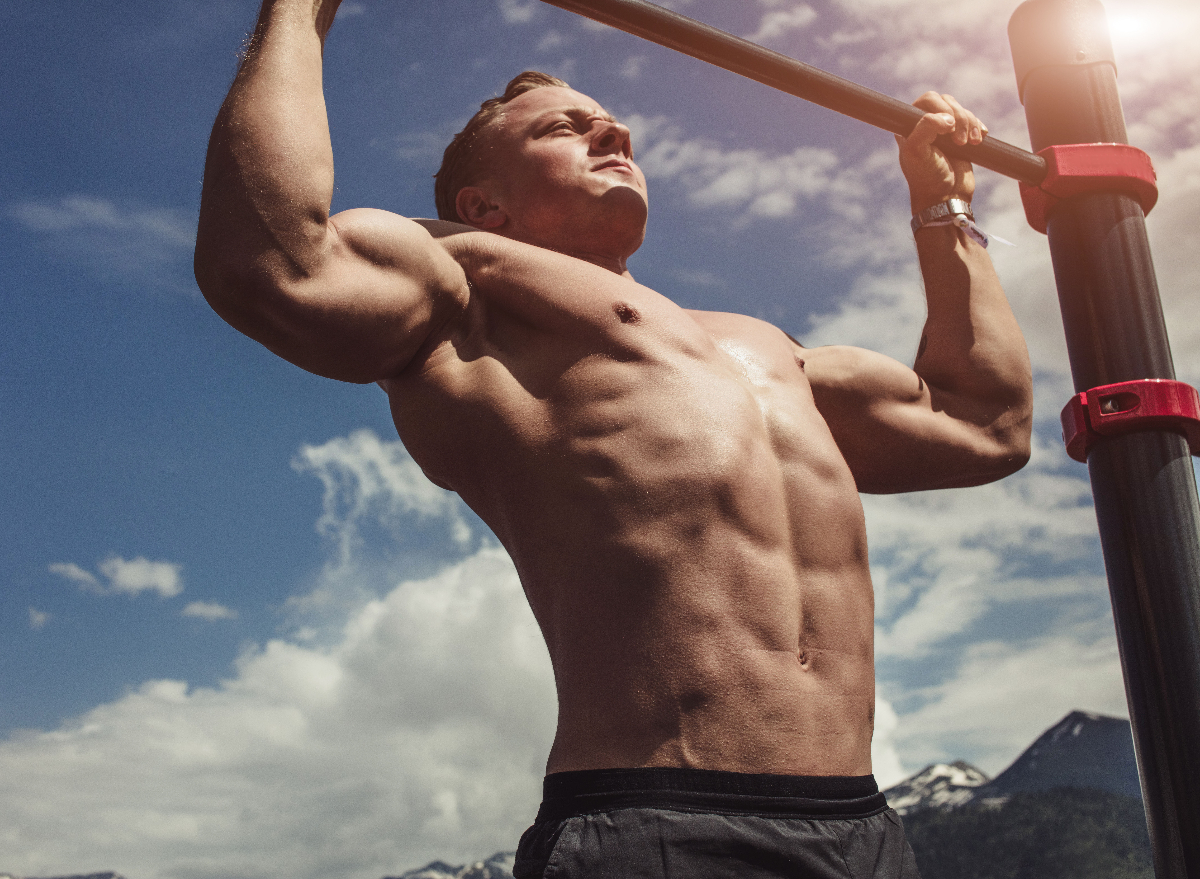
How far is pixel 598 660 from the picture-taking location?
199cm

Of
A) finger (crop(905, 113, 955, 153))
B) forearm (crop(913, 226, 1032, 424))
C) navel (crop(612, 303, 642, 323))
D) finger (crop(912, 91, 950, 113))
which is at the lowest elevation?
navel (crop(612, 303, 642, 323))

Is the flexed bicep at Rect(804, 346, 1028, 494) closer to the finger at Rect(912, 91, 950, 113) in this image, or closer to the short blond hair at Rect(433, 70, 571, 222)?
the finger at Rect(912, 91, 950, 113)

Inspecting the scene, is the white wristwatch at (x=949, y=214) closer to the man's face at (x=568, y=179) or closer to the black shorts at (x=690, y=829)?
the man's face at (x=568, y=179)

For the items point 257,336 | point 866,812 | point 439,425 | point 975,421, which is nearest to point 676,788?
point 866,812

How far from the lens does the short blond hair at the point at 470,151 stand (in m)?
3.15

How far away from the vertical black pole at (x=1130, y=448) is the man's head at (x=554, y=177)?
1.39 meters

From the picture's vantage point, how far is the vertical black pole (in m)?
2.42

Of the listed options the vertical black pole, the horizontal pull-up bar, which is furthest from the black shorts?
the horizontal pull-up bar

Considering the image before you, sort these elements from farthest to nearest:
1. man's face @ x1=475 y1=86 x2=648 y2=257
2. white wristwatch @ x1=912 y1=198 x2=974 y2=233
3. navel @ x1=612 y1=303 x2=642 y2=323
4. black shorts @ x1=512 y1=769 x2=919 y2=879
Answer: white wristwatch @ x1=912 y1=198 x2=974 y2=233, man's face @ x1=475 y1=86 x2=648 y2=257, navel @ x1=612 y1=303 x2=642 y2=323, black shorts @ x1=512 y1=769 x2=919 y2=879

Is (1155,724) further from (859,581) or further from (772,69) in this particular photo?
(772,69)

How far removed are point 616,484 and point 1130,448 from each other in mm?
1580

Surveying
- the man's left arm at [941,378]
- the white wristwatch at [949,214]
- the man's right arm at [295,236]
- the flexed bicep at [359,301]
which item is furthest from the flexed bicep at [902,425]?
the man's right arm at [295,236]

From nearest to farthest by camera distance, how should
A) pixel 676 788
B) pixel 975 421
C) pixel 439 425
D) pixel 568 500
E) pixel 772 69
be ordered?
pixel 676 788
pixel 568 500
pixel 439 425
pixel 772 69
pixel 975 421

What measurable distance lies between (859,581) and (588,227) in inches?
51.1
